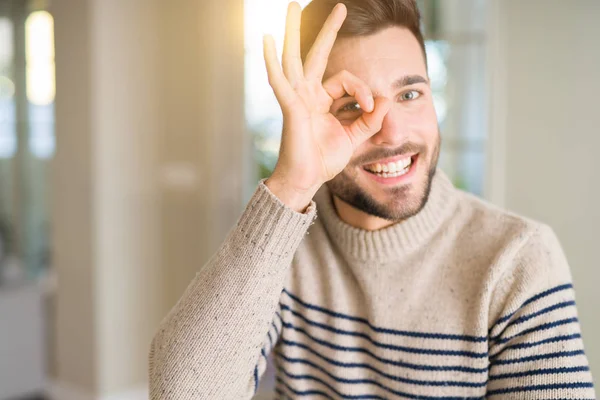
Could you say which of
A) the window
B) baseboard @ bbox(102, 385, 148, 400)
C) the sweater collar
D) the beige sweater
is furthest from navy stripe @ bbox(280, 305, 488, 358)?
the window

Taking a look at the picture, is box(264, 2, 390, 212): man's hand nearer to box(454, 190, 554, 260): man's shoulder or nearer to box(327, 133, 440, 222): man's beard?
box(327, 133, 440, 222): man's beard

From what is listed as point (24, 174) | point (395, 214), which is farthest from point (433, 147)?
point (24, 174)

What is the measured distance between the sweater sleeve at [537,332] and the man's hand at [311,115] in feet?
0.89

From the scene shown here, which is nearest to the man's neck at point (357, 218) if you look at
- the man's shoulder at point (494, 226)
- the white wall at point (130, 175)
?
the man's shoulder at point (494, 226)

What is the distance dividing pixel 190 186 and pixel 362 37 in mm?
1689

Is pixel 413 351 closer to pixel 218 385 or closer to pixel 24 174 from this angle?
pixel 218 385

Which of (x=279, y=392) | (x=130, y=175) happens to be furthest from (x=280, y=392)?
(x=130, y=175)

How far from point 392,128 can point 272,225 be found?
22 centimetres

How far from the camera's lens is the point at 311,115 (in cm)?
81

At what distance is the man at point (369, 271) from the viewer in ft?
2.57

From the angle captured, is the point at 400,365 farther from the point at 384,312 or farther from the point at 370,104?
the point at 370,104

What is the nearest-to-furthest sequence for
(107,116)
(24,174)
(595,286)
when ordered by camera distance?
(595,286)
(107,116)
(24,174)

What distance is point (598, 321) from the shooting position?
95 cm

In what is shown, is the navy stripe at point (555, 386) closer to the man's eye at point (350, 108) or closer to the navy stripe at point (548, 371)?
the navy stripe at point (548, 371)
